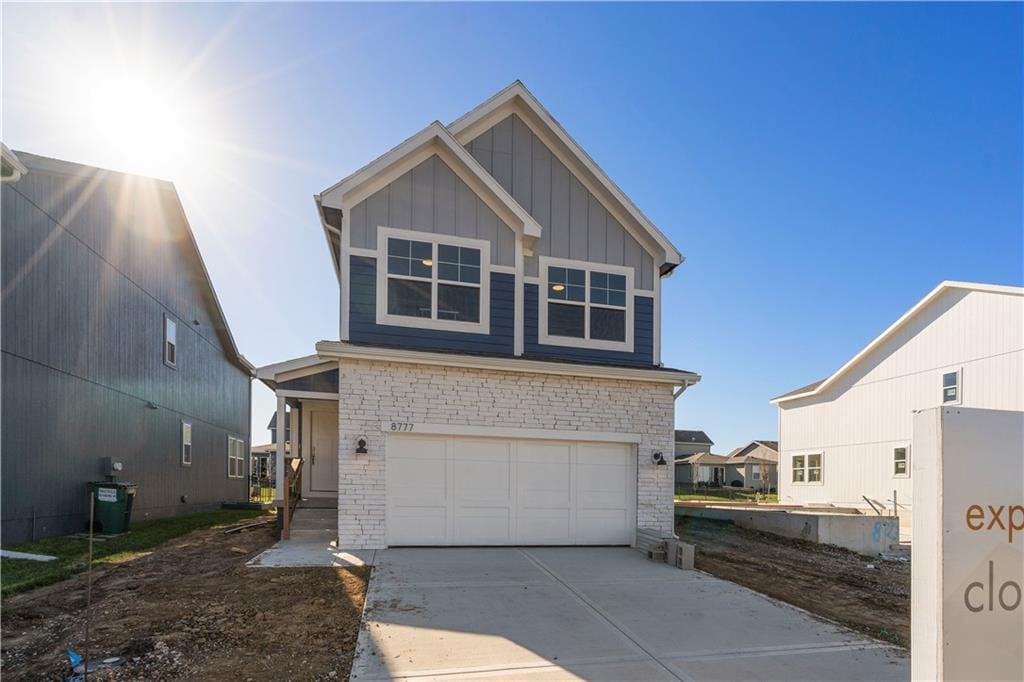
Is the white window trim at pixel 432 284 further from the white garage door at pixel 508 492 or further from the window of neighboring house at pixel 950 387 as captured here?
the window of neighboring house at pixel 950 387

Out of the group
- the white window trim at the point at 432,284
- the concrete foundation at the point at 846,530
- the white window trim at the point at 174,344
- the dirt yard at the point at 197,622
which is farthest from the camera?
the white window trim at the point at 174,344

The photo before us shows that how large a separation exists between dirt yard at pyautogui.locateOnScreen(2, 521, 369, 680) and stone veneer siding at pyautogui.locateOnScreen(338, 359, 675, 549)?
1732 millimetres

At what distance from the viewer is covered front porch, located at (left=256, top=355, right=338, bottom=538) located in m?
10.5

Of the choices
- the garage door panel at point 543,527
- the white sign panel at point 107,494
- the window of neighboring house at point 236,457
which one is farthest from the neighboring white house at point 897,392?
the window of neighboring house at point 236,457

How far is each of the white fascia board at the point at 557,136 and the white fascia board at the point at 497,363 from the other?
8.83ft

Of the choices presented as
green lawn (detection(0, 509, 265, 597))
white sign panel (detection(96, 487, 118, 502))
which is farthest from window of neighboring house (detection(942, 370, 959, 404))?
white sign panel (detection(96, 487, 118, 502))

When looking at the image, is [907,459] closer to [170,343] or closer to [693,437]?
[170,343]

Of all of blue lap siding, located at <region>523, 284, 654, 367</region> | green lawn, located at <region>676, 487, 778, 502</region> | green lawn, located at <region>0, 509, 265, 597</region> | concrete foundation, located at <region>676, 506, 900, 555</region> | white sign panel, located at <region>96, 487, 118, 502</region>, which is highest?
blue lap siding, located at <region>523, 284, 654, 367</region>

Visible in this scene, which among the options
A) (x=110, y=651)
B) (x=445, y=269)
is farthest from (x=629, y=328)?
(x=110, y=651)

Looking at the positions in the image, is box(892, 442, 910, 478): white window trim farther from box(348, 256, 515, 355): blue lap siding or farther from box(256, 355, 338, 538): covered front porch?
box(256, 355, 338, 538): covered front porch

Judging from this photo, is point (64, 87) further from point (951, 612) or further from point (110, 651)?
point (951, 612)

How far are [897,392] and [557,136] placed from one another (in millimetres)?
14848

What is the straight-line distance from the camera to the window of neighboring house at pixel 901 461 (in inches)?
681

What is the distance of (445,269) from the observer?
10.2 meters
